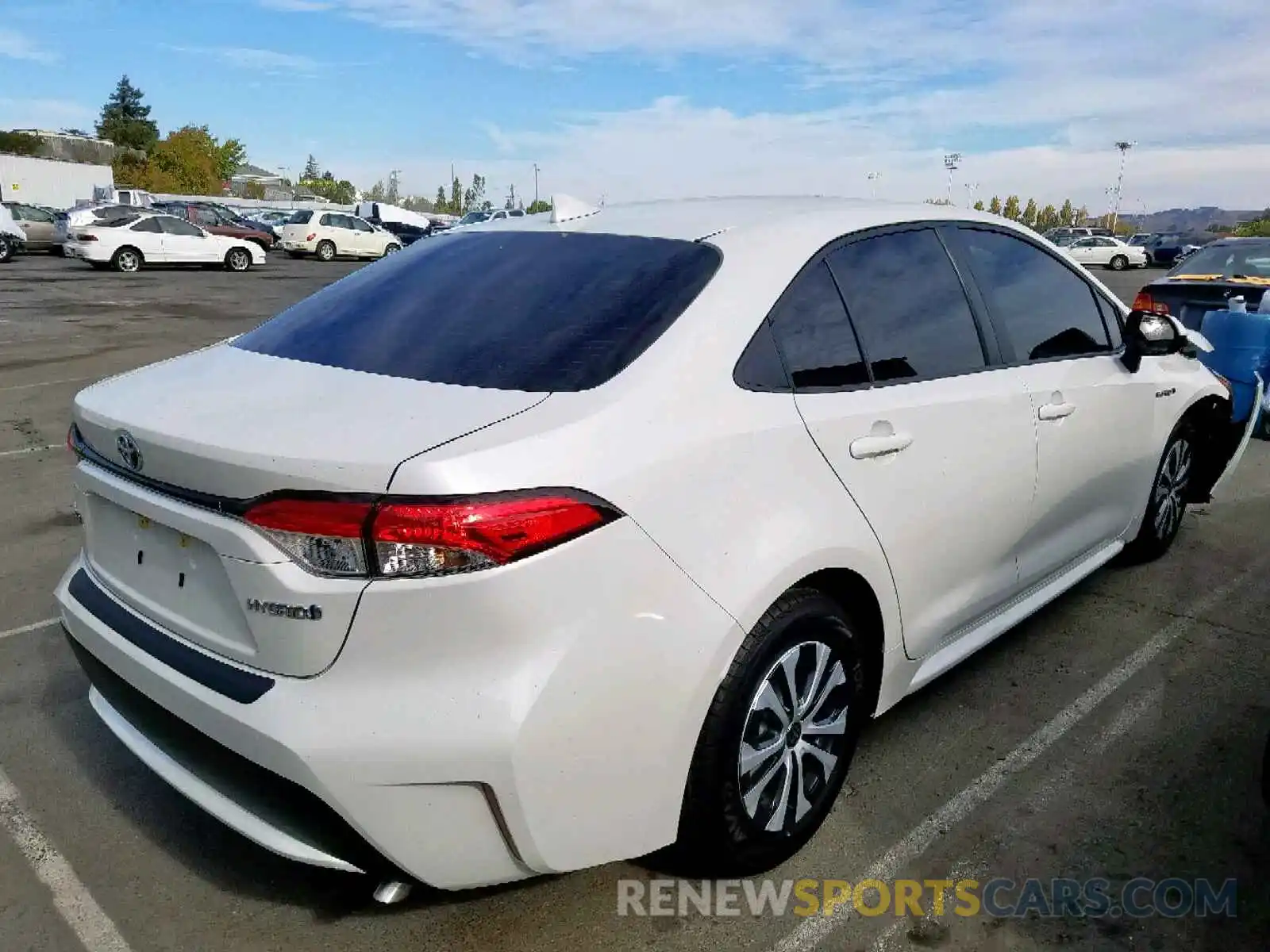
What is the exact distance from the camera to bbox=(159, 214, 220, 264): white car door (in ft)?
86.6

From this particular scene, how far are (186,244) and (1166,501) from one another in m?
27.1

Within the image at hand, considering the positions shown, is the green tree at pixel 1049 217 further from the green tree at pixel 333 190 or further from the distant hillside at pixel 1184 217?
the green tree at pixel 333 190

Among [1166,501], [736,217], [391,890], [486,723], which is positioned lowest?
[391,890]

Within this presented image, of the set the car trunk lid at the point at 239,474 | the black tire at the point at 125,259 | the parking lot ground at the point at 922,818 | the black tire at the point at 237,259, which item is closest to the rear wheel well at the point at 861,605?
the parking lot ground at the point at 922,818

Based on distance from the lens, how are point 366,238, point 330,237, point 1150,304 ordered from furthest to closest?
point 366,238 < point 330,237 < point 1150,304

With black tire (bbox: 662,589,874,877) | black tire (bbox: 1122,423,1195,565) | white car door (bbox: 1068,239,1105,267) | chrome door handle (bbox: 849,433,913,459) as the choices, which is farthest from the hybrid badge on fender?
white car door (bbox: 1068,239,1105,267)

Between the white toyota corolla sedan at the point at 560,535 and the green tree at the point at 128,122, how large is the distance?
318ft

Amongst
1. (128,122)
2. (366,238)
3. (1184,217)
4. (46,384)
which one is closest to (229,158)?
(128,122)

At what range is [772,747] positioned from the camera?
97.8 inches

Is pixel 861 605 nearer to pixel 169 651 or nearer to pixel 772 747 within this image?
pixel 772 747

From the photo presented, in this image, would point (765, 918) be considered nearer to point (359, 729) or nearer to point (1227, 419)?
point (359, 729)

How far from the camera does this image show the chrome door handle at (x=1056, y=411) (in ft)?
11.3

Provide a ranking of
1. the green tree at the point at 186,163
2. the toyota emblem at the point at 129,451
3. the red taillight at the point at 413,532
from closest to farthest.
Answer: the red taillight at the point at 413,532
the toyota emblem at the point at 129,451
the green tree at the point at 186,163

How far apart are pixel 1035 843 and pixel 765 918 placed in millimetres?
836
